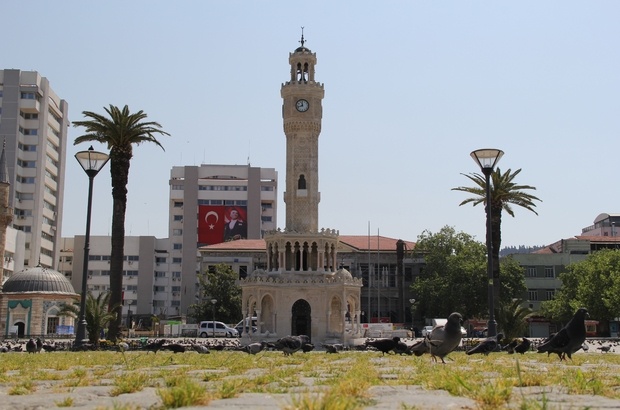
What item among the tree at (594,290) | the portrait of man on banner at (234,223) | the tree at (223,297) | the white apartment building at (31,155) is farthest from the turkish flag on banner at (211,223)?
the tree at (594,290)

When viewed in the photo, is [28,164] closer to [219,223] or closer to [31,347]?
[219,223]

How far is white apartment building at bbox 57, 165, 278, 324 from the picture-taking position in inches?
4473

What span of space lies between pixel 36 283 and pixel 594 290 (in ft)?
172

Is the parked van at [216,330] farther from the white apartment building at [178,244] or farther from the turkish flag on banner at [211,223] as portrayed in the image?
the turkish flag on banner at [211,223]

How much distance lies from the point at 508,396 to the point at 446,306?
7422 centimetres

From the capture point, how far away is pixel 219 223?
113750 mm

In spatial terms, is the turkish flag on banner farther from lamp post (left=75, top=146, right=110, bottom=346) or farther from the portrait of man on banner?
lamp post (left=75, top=146, right=110, bottom=346)

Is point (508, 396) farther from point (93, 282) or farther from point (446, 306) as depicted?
point (93, 282)

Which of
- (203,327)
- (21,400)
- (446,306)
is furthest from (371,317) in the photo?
(21,400)

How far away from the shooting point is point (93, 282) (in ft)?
374

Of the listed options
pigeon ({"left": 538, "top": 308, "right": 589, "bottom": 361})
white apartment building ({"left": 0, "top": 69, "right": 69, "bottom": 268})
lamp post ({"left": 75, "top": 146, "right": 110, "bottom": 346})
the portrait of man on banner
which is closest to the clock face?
lamp post ({"left": 75, "top": 146, "right": 110, "bottom": 346})

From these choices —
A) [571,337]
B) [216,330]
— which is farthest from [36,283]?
[571,337]

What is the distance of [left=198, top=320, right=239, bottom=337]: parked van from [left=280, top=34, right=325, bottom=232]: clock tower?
18.6 metres

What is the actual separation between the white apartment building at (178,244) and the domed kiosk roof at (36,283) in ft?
140
